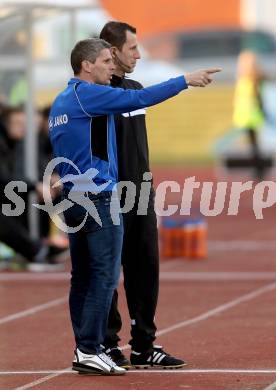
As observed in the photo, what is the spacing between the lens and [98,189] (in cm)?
862

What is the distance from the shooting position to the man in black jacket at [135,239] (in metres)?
8.99

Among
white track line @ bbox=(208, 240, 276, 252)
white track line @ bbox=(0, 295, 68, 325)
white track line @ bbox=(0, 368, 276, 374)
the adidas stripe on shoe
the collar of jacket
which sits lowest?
white track line @ bbox=(208, 240, 276, 252)

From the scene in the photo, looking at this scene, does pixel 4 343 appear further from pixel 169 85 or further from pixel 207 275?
pixel 207 275

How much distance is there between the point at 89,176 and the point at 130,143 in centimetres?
52

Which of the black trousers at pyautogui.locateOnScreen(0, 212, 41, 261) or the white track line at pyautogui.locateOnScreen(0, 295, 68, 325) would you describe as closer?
the white track line at pyautogui.locateOnScreen(0, 295, 68, 325)

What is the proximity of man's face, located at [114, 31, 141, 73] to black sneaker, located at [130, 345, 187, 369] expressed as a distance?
1.79m

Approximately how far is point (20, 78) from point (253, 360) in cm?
887

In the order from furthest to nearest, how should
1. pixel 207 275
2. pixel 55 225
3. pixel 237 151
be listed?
pixel 237 151 → pixel 55 225 → pixel 207 275

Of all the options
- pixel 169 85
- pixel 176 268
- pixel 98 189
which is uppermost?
pixel 169 85

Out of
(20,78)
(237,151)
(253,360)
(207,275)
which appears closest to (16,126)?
(20,78)

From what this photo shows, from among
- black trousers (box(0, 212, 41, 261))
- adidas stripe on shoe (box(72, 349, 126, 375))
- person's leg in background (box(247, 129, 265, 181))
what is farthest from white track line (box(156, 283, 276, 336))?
person's leg in background (box(247, 129, 265, 181))

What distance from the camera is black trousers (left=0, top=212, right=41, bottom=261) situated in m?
15.3

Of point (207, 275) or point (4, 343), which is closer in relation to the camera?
point (4, 343)

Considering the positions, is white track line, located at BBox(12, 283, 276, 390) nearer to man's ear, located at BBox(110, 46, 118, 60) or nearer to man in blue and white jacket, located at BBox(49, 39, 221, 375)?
man in blue and white jacket, located at BBox(49, 39, 221, 375)
